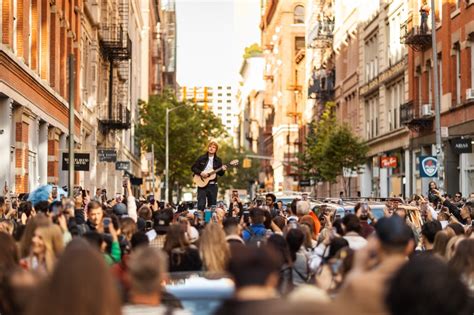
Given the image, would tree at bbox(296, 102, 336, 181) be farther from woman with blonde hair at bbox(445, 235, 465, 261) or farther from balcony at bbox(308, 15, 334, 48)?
woman with blonde hair at bbox(445, 235, 465, 261)

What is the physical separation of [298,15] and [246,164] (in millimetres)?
19520

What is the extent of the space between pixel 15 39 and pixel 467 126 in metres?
18.2

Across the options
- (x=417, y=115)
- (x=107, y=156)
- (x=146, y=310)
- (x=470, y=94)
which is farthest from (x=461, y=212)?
(x=417, y=115)

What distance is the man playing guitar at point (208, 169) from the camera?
2695 cm

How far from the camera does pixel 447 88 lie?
150 ft

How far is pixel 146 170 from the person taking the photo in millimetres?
106750

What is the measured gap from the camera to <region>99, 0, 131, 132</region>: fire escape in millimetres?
60531

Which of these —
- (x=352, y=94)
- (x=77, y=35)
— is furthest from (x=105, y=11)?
(x=352, y=94)

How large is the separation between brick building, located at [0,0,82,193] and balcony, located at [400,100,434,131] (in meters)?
14.2

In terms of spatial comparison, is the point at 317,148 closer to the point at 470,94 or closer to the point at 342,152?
the point at 342,152

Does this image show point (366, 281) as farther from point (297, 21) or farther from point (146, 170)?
point (297, 21)

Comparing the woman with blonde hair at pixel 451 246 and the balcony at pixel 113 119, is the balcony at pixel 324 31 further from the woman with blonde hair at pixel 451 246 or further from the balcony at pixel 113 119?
the woman with blonde hair at pixel 451 246

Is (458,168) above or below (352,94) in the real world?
below

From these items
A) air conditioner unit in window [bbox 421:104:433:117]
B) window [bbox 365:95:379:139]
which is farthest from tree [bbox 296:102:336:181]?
air conditioner unit in window [bbox 421:104:433:117]
